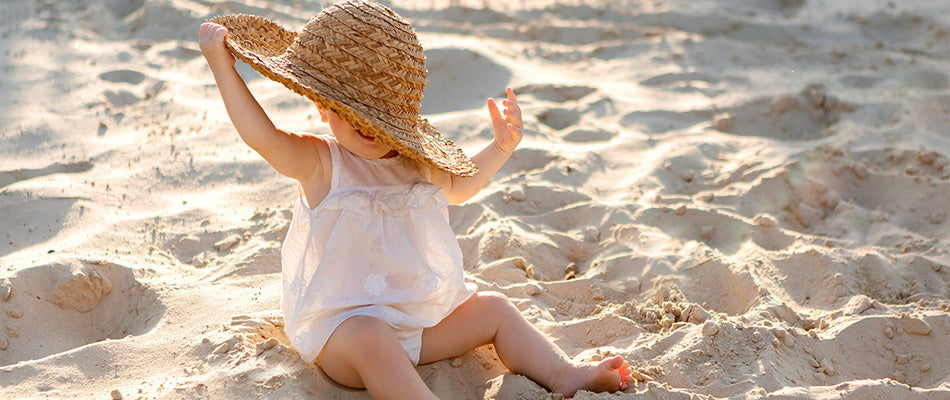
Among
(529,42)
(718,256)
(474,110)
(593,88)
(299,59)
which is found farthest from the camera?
(529,42)

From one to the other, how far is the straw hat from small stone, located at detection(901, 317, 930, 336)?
56.9 inches

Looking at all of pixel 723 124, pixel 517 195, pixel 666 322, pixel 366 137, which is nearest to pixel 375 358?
pixel 366 137

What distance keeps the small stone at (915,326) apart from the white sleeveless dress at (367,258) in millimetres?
1315

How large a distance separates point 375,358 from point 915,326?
156cm

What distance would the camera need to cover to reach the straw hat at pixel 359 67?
1.97 m

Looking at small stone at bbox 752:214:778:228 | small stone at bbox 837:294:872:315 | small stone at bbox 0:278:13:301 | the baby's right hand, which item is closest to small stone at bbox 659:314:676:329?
small stone at bbox 837:294:872:315

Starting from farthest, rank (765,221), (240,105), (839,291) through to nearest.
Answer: (765,221) < (839,291) < (240,105)

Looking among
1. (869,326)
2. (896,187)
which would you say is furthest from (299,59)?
(896,187)

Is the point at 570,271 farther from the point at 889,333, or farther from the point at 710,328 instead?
the point at 889,333

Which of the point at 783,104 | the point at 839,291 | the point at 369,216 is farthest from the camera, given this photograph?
the point at 783,104

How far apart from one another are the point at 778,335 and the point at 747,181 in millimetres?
1205

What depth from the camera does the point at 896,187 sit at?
338cm

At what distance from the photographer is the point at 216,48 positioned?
6.35 ft

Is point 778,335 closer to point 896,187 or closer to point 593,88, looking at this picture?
point 896,187
